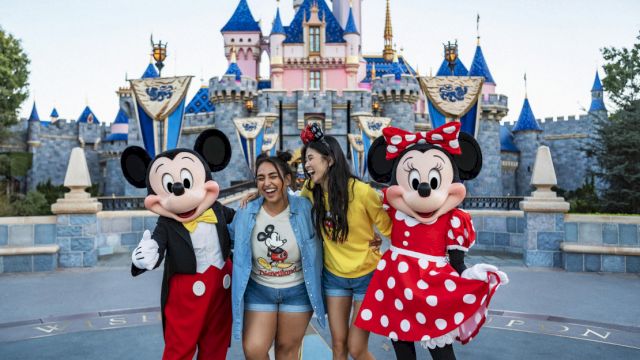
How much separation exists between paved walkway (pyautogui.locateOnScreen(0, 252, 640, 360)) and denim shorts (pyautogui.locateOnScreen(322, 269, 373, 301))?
1022 millimetres

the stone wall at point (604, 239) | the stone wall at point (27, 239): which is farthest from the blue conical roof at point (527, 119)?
the stone wall at point (27, 239)

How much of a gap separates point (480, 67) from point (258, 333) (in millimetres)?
26239

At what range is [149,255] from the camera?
251cm

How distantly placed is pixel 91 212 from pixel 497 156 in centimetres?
2117

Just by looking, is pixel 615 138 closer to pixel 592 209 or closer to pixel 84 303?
pixel 592 209

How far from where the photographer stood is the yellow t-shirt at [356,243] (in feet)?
8.36

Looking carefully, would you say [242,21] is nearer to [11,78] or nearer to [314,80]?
[314,80]

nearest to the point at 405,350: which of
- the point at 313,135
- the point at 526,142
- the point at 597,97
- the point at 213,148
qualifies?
the point at 313,135

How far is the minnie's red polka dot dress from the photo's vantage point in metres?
2.40

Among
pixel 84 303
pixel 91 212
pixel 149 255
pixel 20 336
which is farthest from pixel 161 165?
pixel 91 212

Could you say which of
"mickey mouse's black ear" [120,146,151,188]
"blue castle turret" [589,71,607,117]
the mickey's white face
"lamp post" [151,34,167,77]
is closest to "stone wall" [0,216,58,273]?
"lamp post" [151,34,167,77]

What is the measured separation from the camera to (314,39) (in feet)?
Answer: 90.1

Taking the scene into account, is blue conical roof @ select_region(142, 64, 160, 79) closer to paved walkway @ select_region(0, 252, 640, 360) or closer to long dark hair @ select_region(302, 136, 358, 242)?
paved walkway @ select_region(0, 252, 640, 360)

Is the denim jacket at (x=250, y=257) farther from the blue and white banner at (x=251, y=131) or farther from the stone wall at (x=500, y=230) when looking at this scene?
the blue and white banner at (x=251, y=131)
